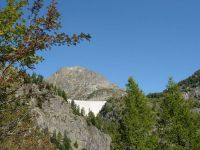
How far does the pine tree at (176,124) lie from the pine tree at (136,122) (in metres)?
1.92

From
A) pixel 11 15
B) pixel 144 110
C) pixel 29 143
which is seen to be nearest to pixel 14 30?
pixel 11 15

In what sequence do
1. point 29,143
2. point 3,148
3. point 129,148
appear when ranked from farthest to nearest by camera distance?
point 129,148 < point 29,143 < point 3,148

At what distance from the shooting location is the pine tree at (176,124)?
1479 inches

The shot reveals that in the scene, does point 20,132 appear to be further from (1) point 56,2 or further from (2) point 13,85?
(1) point 56,2

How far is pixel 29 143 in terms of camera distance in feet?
122

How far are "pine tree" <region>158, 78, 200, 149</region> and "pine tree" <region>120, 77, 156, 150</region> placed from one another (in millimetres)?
1916

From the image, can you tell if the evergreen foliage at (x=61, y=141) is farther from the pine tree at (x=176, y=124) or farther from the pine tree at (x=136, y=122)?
the pine tree at (x=176, y=124)

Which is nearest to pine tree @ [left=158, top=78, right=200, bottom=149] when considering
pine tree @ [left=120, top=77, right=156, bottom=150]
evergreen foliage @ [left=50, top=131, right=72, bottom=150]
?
pine tree @ [left=120, top=77, right=156, bottom=150]

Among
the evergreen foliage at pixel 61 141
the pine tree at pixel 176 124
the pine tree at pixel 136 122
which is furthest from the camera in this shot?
the evergreen foliage at pixel 61 141

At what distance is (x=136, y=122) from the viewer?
41.2m

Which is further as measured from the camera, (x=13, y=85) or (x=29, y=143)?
(x=29, y=143)

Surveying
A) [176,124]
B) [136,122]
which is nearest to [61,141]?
[136,122]

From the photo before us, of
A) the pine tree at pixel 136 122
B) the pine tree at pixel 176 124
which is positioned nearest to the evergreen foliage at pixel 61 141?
the pine tree at pixel 136 122

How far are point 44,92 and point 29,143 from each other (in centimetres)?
2603
